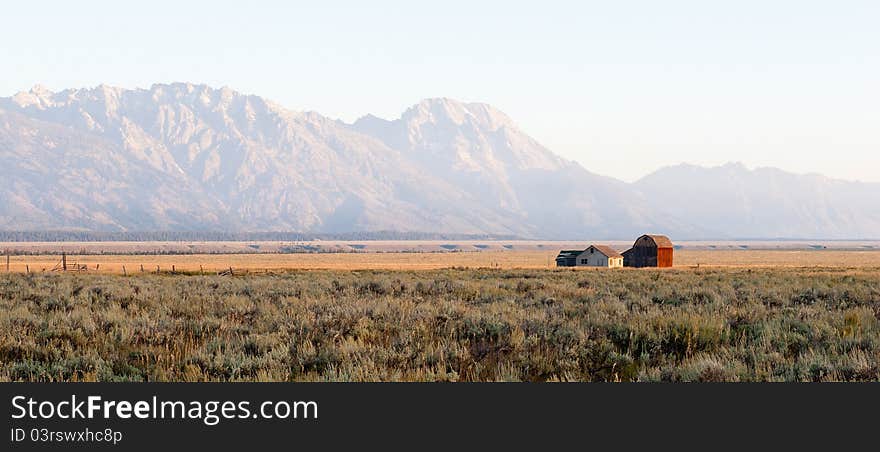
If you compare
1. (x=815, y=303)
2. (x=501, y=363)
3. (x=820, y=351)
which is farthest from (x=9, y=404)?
(x=815, y=303)

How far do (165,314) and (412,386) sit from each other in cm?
1291

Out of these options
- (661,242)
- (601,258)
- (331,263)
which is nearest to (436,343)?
(601,258)

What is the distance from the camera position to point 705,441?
7.29m

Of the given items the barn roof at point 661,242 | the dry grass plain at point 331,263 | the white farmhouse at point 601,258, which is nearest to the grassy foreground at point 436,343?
the dry grass plain at point 331,263

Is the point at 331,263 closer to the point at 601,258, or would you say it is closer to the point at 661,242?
the point at 601,258

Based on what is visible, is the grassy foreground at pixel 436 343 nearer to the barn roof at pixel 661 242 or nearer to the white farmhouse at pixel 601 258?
the white farmhouse at pixel 601 258

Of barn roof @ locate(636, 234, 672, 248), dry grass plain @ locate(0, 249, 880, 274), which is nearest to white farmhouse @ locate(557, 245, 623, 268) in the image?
barn roof @ locate(636, 234, 672, 248)

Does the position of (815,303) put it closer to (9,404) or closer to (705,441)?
(705,441)

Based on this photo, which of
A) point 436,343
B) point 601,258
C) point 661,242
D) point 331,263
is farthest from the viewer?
point 331,263

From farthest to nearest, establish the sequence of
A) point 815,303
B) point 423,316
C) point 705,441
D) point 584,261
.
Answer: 1. point 584,261
2. point 815,303
3. point 423,316
4. point 705,441

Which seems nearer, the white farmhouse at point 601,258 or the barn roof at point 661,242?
the white farmhouse at point 601,258

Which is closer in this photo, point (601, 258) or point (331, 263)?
point (601, 258)

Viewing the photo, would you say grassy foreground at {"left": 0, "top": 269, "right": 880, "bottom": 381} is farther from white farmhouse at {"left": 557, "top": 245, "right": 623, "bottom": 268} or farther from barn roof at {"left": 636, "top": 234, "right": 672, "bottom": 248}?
barn roof at {"left": 636, "top": 234, "right": 672, "bottom": 248}

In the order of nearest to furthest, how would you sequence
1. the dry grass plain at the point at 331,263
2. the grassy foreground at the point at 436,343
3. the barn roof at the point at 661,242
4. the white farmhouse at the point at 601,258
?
the grassy foreground at the point at 436,343 < the dry grass plain at the point at 331,263 < the white farmhouse at the point at 601,258 < the barn roof at the point at 661,242
